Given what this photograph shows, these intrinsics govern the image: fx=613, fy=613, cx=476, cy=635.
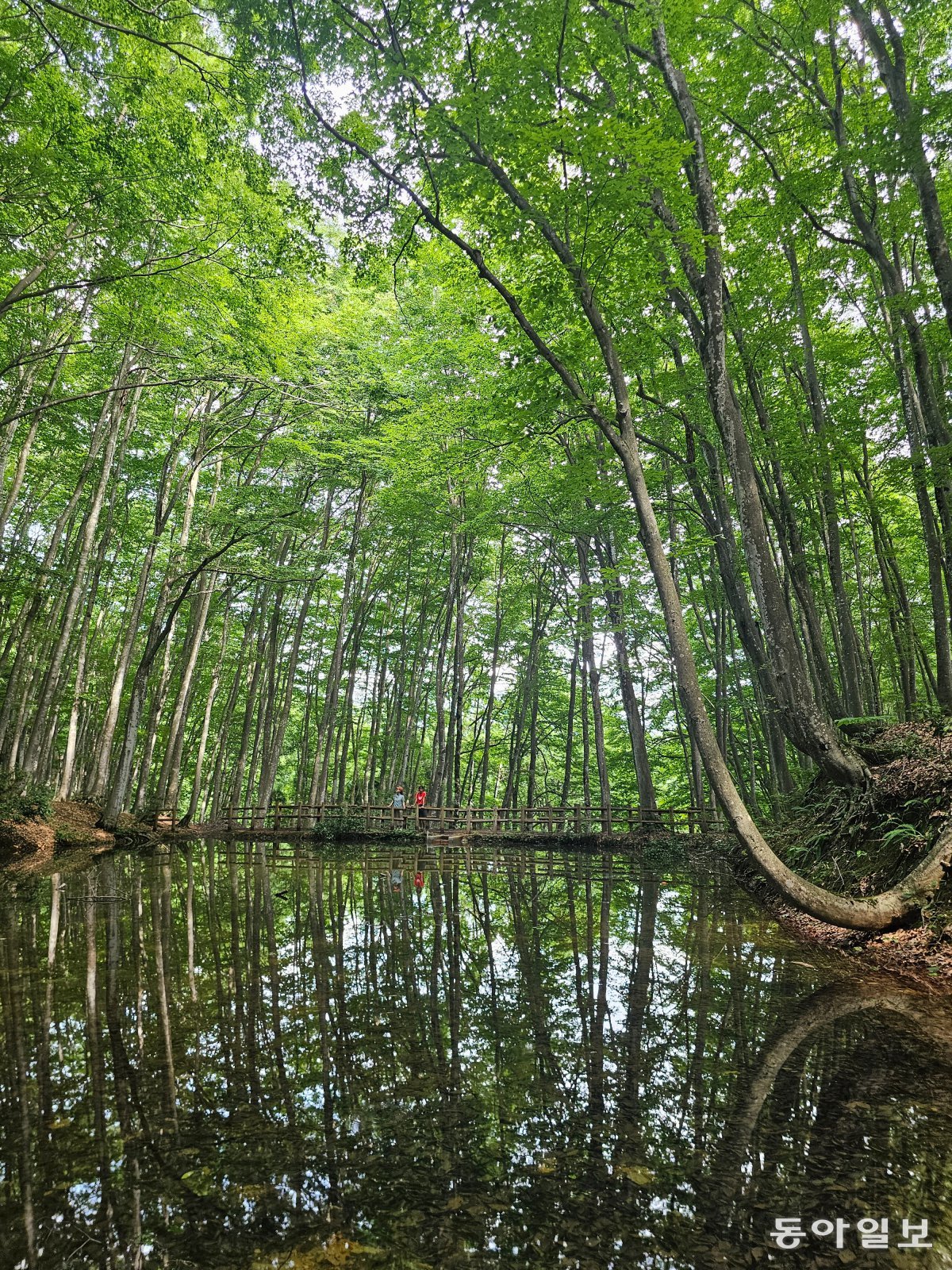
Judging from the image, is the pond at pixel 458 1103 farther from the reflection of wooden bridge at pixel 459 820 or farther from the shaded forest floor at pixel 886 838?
the reflection of wooden bridge at pixel 459 820

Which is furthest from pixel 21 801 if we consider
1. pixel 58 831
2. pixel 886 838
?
pixel 886 838

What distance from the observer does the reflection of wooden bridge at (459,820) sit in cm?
1681

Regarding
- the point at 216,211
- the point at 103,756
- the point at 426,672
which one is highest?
the point at 216,211

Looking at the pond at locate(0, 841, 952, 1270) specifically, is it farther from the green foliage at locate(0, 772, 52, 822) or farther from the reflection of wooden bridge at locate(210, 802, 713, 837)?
the reflection of wooden bridge at locate(210, 802, 713, 837)

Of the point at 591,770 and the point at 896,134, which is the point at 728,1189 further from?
the point at 591,770

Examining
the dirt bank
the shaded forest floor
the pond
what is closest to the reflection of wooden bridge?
the dirt bank

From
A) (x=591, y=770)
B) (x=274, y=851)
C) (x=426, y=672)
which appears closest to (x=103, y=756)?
(x=274, y=851)

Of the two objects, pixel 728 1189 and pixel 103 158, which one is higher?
pixel 103 158

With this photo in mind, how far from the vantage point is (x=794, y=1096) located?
295 cm

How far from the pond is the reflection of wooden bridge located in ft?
36.4

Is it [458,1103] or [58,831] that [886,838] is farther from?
[58,831]

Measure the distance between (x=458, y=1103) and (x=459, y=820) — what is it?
51.9 feet

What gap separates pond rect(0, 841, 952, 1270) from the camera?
202 cm

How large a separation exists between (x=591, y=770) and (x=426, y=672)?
11.2 m
